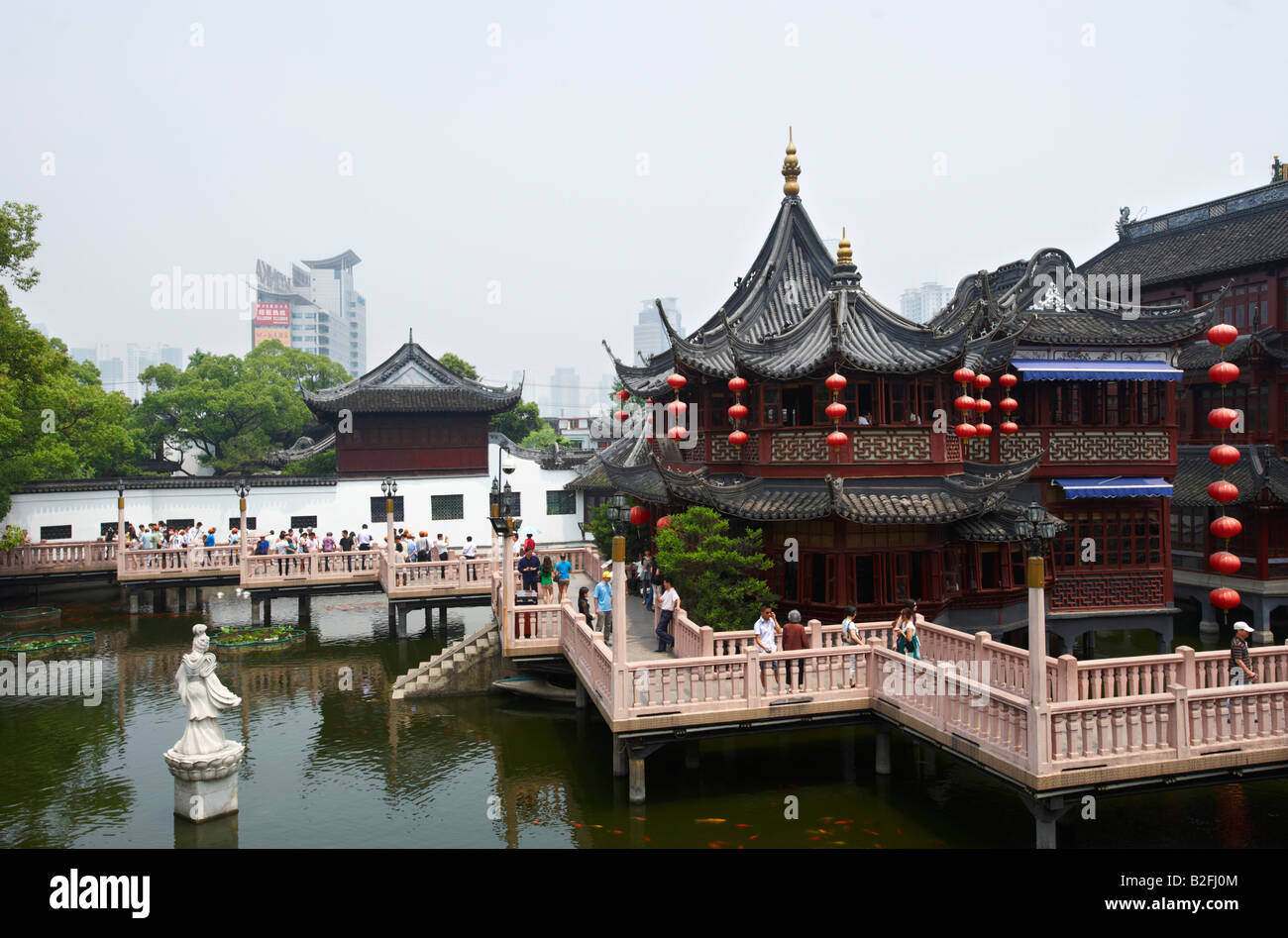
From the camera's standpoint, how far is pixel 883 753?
1482cm

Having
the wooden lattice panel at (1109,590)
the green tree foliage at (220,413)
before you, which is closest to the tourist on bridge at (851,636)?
the wooden lattice panel at (1109,590)

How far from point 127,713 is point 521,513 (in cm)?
2229

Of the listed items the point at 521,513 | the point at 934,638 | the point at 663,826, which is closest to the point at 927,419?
the point at 934,638

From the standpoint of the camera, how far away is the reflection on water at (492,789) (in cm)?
1276

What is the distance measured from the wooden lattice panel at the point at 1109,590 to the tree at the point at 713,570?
7.97m

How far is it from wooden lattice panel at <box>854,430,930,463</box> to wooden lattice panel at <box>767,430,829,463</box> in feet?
2.13

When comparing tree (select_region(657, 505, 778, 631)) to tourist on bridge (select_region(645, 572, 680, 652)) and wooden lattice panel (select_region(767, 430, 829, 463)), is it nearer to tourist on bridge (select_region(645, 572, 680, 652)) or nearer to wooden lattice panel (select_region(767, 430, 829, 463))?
tourist on bridge (select_region(645, 572, 680, 652))

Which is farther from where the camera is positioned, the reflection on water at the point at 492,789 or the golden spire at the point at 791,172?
the golden spire at the point at 791,172

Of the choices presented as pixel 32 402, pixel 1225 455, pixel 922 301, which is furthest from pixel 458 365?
pixel 922 301

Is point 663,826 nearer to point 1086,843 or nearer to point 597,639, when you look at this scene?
point 597,639

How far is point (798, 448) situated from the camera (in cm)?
1788

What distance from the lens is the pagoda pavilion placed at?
56.9 feet

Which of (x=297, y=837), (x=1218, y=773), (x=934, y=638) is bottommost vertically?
(x=297, y=837)

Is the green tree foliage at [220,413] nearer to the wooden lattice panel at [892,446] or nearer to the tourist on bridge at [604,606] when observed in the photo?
the tourist on bridge at [604,606]
